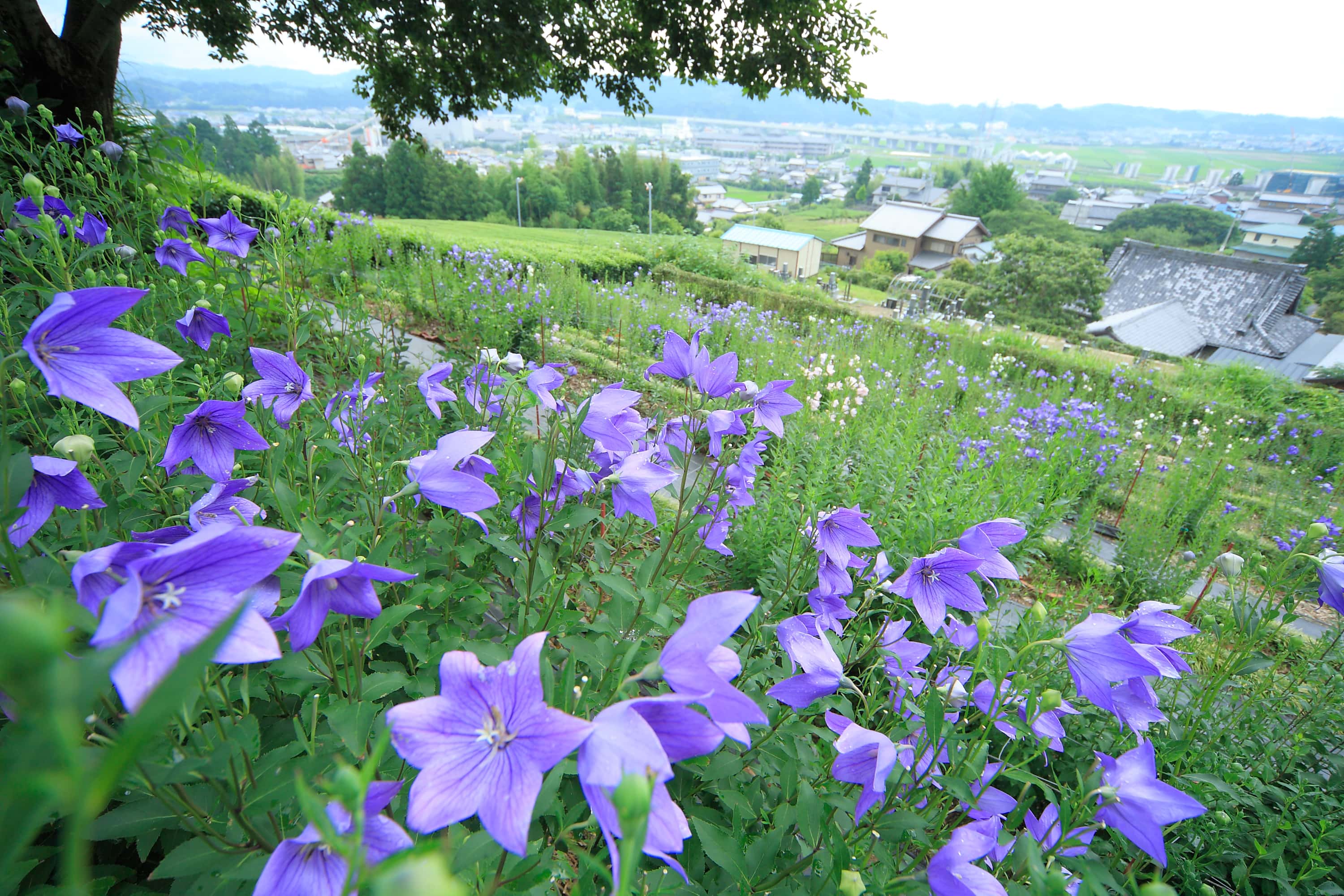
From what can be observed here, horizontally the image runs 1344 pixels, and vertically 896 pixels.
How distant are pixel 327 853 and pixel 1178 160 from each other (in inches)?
9102

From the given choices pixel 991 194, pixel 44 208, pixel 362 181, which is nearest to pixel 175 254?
pixel 44 208

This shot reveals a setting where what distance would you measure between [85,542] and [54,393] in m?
0.29

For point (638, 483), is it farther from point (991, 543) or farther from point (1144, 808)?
point (1144, 808)

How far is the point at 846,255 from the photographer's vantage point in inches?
2315

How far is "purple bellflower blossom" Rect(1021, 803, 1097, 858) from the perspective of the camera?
969mm

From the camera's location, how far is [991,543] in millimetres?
1245

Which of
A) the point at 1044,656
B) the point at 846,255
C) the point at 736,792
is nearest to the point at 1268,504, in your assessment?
the point at 1044,656

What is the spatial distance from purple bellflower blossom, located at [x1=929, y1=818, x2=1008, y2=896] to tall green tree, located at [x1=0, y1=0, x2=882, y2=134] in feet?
26.5

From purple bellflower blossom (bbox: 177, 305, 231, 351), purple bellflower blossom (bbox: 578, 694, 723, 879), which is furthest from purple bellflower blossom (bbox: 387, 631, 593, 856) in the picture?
purple bellflower blossom (bbox: 177, 305, 231, 351)

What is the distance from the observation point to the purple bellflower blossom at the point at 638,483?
4.09ft

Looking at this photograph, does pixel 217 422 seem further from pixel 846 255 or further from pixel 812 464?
pixel 846 255

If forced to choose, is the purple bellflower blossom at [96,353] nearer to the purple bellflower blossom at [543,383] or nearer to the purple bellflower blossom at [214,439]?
the purple bellflower blossom at [214,439]

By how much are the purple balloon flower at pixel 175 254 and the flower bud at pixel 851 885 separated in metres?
2.66

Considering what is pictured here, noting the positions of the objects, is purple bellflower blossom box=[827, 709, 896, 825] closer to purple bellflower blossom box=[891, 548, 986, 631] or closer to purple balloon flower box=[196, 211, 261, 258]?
purple bellflower blossom box=[891, 548, 986, 631]
